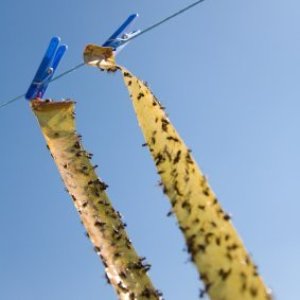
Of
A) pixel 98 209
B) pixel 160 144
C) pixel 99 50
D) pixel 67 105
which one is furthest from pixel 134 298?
pixel 99 50

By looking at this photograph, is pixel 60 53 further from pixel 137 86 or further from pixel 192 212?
pixel 192 212

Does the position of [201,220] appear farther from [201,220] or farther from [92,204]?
[92,204]

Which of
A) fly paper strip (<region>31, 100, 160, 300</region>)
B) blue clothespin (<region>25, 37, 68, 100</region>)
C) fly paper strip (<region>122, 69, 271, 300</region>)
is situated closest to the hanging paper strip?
fly paper strip (<region>122, 69, 271, 300</region>)

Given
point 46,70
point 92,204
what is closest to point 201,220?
point 92,204

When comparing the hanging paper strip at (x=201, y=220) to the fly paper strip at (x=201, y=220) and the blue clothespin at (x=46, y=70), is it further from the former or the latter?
the blue clothespin at (x=46, y=70)

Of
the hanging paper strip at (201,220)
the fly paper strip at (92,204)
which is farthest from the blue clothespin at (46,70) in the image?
the hanging paper strip at (201,220)

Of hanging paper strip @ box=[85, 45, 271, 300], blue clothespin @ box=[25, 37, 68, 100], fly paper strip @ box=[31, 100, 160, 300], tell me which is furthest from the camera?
blue clothespin @ box=[25, 37, 68, 100]

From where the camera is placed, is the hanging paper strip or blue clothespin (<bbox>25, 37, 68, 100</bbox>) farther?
blue clothespin (<bbox>25, 37, 68, 100</bbox>)

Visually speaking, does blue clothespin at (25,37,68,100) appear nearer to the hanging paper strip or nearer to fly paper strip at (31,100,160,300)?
fly paper strip at (31,100,160,300)
